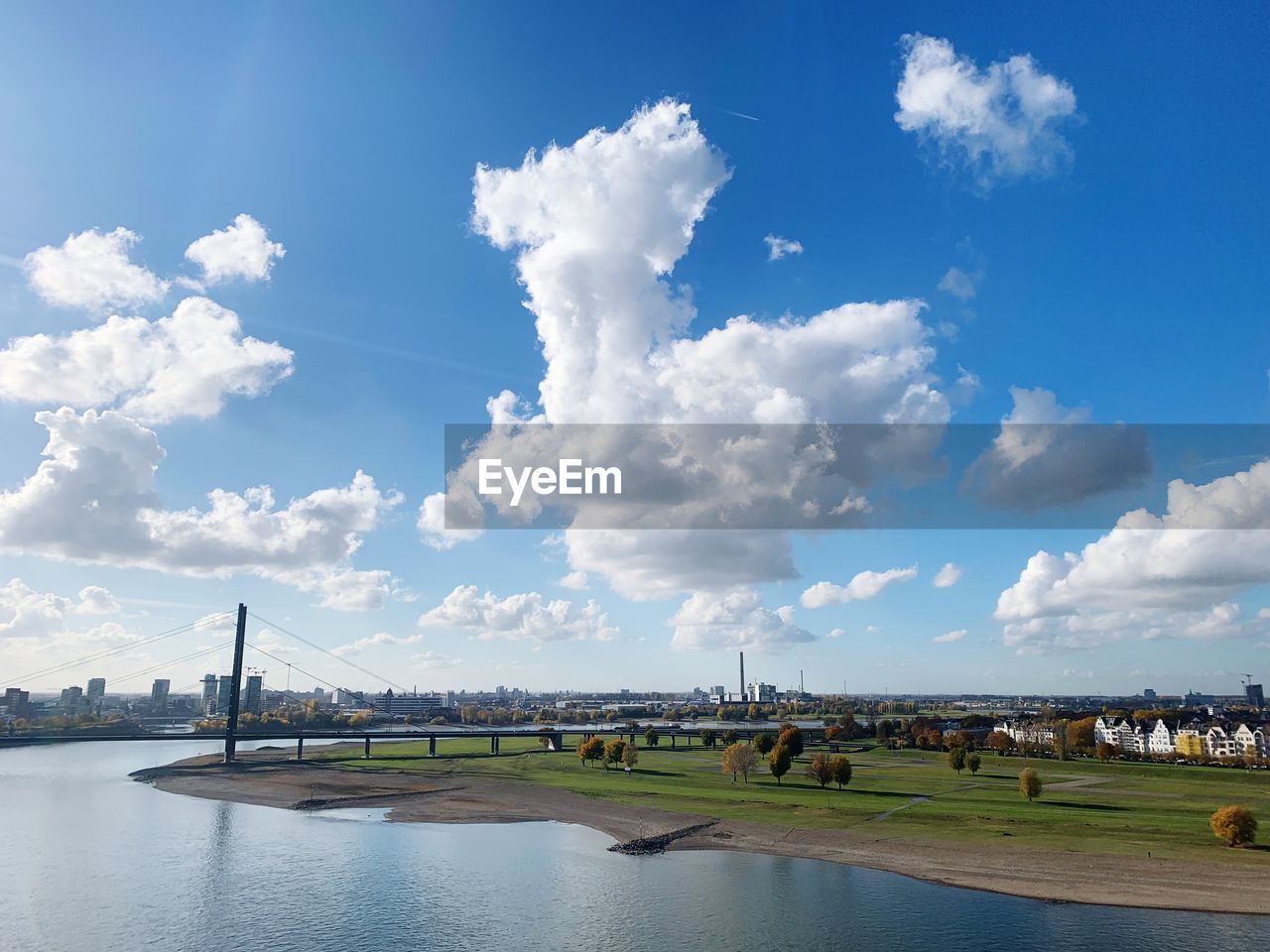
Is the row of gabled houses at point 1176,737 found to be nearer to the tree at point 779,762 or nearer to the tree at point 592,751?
the tree at point 779,762

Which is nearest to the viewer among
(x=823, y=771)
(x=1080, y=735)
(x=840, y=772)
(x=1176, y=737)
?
(x=840, y=772)

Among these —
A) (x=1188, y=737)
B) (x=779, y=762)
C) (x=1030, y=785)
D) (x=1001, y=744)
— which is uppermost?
(x=779, y=762)

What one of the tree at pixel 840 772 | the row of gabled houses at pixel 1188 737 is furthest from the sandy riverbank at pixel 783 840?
the row of gabled houses at pixel 1188 737

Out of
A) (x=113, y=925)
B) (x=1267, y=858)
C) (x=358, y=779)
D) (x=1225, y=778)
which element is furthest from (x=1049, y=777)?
(x=113, y=925)

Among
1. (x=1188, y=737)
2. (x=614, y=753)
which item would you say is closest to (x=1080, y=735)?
(x=1188, y=737)

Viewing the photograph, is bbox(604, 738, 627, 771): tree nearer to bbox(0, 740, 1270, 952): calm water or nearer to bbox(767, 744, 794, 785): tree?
bbox(767, 744, 794, 785): tree

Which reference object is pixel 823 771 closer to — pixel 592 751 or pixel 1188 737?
pixel 592 751

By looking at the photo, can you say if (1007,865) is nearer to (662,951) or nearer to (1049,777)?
(662,951)
